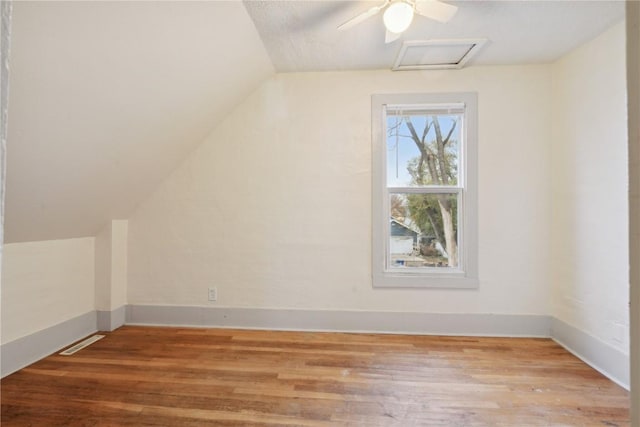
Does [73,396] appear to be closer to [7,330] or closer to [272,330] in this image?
[7,330]

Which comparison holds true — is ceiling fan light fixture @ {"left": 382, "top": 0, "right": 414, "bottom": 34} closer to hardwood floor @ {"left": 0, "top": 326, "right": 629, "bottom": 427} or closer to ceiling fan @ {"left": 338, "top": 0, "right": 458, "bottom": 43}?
ceiling fan @ {"left": 338, "top": 0, "right": 458, "bottom": 43}

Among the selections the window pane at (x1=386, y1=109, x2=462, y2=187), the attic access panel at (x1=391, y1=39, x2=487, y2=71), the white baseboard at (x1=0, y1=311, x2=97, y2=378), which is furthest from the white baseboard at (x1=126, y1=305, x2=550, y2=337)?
the attic access panel at (x1=391, y1=39, x2=487, y2=71)

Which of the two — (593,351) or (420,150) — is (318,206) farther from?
(593,351)

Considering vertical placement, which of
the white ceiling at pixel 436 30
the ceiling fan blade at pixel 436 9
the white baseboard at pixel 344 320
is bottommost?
the white baseboard at pixel 344 320

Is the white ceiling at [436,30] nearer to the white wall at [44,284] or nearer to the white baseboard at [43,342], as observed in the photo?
the white wall at [44,284]

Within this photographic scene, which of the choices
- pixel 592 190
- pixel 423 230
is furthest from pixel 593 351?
pixel 423 230

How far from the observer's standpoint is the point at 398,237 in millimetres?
2822

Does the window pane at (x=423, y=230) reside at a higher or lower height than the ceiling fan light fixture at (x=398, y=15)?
lower

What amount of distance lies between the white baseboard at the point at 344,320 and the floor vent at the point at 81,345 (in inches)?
12.3

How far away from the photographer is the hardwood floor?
1.63 m

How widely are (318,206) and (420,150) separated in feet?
3.46

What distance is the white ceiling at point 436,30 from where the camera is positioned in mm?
1901

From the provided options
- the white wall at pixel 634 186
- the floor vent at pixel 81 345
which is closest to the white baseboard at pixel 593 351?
the white wall at pixel 634 186

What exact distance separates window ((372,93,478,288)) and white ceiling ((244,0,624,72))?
461 mm
